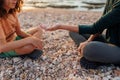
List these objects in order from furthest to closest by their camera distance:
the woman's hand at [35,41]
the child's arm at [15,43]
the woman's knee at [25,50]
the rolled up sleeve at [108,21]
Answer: the woman's knee at [25,50] → the woman's hand at [35,41] → the child's arm at [15,43] → the rolled up sleeve at [108,21]

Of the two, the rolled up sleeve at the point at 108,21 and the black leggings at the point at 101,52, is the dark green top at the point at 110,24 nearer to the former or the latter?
the rolled up sleeve at the point at 108,21

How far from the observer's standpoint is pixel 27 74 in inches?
179

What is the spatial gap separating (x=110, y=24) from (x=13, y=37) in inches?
69.8

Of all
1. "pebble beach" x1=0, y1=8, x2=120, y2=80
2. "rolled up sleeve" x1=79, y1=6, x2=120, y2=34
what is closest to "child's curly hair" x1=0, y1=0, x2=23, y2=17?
"pebble beach" x1=0, y1=8, x2=120, y2=80

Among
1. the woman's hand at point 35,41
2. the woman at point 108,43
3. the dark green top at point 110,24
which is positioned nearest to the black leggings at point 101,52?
the woman at point 108,43

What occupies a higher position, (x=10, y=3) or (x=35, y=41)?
(x=10, y=3)

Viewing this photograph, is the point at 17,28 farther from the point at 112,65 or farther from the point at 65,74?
the point at 112,65

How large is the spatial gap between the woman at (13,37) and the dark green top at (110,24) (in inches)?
33.6

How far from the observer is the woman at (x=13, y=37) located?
445 cm

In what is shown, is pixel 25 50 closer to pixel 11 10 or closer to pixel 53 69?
pixel 53 69

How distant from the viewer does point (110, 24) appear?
4332 mm

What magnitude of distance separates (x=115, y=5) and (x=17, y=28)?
6.13 ft

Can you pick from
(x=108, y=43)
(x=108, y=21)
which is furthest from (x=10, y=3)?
(x=108, y=43)

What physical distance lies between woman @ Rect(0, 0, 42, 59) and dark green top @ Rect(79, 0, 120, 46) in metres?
0.85
